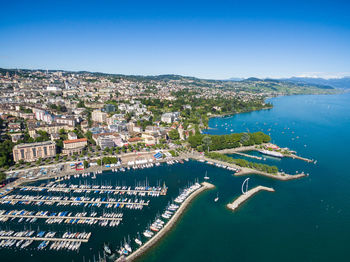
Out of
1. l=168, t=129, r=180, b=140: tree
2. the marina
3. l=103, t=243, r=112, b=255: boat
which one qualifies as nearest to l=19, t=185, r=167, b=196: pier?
the marina

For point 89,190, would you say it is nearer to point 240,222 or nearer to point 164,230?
point 164,230

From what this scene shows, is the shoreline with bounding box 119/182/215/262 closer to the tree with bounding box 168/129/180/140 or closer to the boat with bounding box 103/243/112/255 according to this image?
the boat with bounding box 103/243/112/255

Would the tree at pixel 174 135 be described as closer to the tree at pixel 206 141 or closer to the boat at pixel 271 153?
the tree at pixel 206 141

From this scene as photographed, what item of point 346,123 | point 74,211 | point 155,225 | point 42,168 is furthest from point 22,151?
point 346,123

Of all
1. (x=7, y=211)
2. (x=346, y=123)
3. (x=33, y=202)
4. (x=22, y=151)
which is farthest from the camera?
(x=346, y=123)

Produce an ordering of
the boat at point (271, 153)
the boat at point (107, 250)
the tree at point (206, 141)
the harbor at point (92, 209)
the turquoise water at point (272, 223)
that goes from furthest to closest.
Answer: the tree at point (206, 141)
the boat at point (271, 153)
the harbor at point (92, 209)
the turquoise water at point (272, 223)
the boat at point (107, 250)

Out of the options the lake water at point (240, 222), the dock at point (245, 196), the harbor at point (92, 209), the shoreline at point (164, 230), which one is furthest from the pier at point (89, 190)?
the dock at point (245, 196)

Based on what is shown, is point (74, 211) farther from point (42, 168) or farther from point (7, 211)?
point (42, 168)

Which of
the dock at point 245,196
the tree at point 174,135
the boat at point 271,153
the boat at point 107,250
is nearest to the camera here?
the boat at point 107,250

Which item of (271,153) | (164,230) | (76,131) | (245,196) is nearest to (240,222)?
(245,196)
